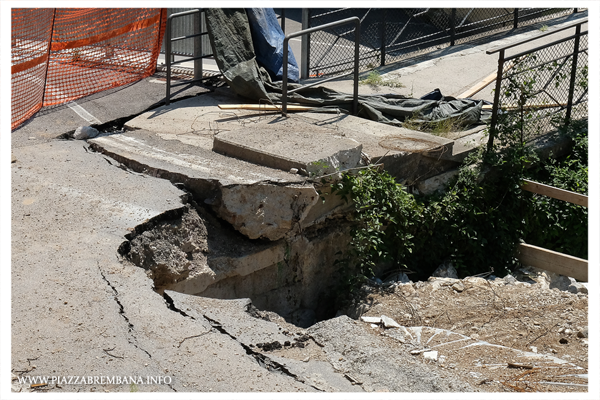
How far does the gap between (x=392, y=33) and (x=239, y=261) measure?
7391 mm

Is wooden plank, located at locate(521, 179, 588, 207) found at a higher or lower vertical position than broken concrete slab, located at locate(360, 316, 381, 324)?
higher

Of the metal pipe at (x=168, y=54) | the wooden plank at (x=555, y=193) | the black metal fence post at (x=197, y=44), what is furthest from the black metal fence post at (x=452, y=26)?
the metal pipe at (x=168, y=54)

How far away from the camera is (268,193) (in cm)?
550

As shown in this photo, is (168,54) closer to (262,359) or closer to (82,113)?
(82,113)

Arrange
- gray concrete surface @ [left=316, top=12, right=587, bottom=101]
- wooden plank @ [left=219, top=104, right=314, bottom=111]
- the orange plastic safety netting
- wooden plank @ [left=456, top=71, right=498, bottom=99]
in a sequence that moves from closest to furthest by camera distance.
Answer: wooden plank @ [left=219, top=104, right=314, bottom=111]
the orange plastic safety netting
wooden plank @ [left=456, top=71, right=498, bottom=99]
gray concrete surface @ [left=316, top=12, right=587, bottom=101]

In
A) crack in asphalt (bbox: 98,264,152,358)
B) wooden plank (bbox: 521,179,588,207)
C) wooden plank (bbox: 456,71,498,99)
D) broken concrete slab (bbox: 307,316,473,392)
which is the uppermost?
wooden plank (bbox: 456,71,498,99)

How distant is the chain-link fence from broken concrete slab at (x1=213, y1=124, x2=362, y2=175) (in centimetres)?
400

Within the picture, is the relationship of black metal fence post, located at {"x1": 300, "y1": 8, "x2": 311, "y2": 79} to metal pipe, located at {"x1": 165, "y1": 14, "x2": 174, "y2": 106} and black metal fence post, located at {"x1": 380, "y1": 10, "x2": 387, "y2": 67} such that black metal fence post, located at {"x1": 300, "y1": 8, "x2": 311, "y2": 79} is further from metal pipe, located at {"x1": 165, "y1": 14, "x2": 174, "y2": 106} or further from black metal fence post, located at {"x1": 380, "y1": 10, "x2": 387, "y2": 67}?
metal pipe, located at {"x1": 165, "y1": 14, "x2": 174, "y2": 106}

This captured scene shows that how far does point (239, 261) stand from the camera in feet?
17.9

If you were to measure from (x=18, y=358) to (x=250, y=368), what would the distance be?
1269 millimetres

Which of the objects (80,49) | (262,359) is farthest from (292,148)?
(80,49)

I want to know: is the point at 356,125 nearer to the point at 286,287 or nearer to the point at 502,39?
the point at 286,287

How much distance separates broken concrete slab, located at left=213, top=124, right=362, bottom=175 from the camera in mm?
5855

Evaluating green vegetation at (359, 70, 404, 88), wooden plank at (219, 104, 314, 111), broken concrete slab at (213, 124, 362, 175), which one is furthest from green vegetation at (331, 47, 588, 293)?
green vegetation at (359, 70, 404, 88)
